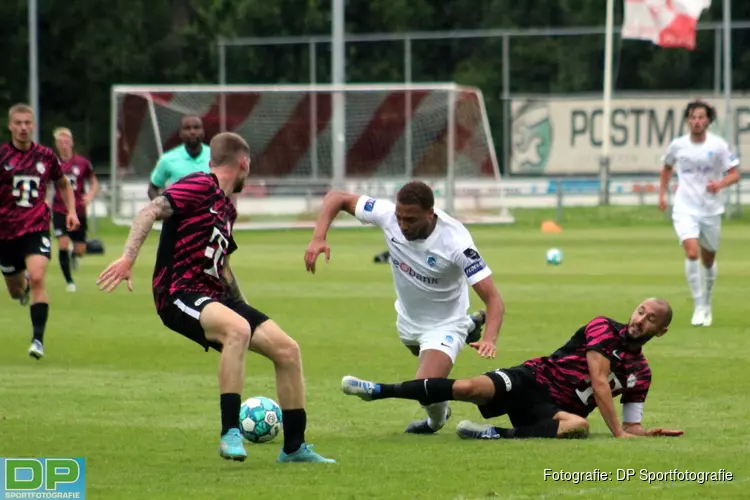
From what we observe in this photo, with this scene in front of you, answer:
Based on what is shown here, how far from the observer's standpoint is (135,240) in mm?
8625

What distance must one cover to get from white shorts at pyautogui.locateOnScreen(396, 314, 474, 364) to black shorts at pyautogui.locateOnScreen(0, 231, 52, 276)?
5.03 metres

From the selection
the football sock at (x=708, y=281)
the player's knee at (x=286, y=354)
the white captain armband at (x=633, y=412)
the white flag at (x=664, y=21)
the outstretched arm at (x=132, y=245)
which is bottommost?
the football sock at (x=708, y=281)

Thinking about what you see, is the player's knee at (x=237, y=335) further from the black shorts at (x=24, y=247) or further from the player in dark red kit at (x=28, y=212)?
the black shorts at (x=24, y=247)

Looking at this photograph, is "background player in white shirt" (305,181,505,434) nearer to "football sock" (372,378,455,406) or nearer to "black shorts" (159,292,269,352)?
"football sock" (372,378,455,406)

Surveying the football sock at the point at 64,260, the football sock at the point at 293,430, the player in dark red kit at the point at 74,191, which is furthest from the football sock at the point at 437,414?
the football sock at the point at 64,260

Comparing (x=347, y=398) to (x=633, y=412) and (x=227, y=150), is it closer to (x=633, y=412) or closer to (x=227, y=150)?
(x=633, y=412)

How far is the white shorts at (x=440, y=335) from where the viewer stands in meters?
10.2

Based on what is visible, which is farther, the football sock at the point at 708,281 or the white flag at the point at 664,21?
the white flag at the point at 664,21

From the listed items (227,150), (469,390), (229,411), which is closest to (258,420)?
(229,411)

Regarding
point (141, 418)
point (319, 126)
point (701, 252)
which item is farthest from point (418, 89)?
point (141, 418)

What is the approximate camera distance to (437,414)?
995 centimetres

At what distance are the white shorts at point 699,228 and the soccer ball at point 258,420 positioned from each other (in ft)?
26.9

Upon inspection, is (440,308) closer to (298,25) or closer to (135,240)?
(135,240)

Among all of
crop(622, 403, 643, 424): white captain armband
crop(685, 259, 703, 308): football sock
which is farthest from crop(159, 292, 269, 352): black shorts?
crop(685, 259, 703, 308): football sock
